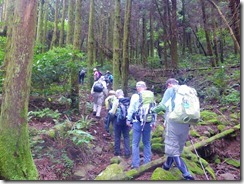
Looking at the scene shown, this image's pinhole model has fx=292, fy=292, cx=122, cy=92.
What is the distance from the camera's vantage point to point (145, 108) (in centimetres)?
547

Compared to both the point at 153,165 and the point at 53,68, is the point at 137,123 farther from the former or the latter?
the point at 53,68

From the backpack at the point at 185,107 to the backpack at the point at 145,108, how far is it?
0.83 metres

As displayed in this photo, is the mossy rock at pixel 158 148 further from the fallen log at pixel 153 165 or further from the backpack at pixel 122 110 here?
the backpack at pixel 122 110

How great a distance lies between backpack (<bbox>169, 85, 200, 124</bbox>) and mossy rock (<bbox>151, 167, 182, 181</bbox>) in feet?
2.83

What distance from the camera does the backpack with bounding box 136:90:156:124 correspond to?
215 inches

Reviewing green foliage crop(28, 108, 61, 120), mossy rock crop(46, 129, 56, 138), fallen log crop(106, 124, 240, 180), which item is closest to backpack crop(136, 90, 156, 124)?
fallen log crop(106, 124, 240, 180)

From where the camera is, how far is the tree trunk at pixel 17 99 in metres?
4.41

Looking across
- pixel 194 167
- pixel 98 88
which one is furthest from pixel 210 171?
pixel 98 88

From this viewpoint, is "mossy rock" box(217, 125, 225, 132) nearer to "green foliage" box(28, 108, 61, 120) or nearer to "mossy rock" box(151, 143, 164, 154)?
"mossy rock" box(151, 143, 164, 154)

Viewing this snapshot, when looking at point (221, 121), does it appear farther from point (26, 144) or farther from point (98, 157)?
point (26, 144)

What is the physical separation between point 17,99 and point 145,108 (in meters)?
2.28

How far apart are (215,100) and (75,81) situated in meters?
4.46

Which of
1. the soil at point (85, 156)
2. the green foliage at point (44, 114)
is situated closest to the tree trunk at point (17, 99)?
the soil at point (85, 156)

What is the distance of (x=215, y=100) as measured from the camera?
30.4ft
